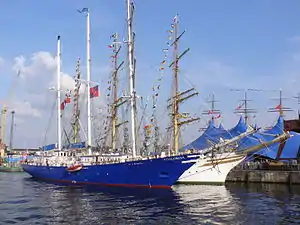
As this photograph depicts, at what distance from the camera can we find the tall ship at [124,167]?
49.8 m

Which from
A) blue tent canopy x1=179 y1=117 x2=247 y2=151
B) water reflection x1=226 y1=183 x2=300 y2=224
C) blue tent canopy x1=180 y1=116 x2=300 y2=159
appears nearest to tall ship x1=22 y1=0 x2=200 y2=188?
water reflection x1=226 y1=183 x2=300 y2=224

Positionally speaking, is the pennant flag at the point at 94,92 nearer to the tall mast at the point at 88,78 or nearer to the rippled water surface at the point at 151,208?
the tall mast at the point at 88,78

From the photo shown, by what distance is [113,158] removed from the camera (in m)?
56.6

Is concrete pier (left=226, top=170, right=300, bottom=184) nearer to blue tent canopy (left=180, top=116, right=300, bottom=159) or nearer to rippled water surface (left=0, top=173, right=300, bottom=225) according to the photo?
blue tent canopy (left=180, top=116, right=300, bottom=159)

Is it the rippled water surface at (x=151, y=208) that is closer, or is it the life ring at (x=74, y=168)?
the rippled water surface at (x=151, y=208)

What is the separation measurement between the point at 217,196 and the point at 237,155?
16735mm

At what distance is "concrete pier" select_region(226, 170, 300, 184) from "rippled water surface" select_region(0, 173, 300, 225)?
8.93 meters

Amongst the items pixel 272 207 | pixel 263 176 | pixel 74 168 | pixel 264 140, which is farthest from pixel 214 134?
pixel 272 207

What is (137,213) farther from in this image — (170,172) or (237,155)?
(237,155)

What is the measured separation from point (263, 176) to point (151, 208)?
96.7ft

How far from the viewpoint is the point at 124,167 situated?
52.2 meters

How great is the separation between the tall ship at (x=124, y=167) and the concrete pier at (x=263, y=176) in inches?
559

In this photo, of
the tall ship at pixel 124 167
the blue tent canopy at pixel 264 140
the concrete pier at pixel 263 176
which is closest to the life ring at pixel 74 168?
the tall ship at pixel 124 167

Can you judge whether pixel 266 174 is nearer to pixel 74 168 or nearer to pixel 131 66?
pixel 131 66
